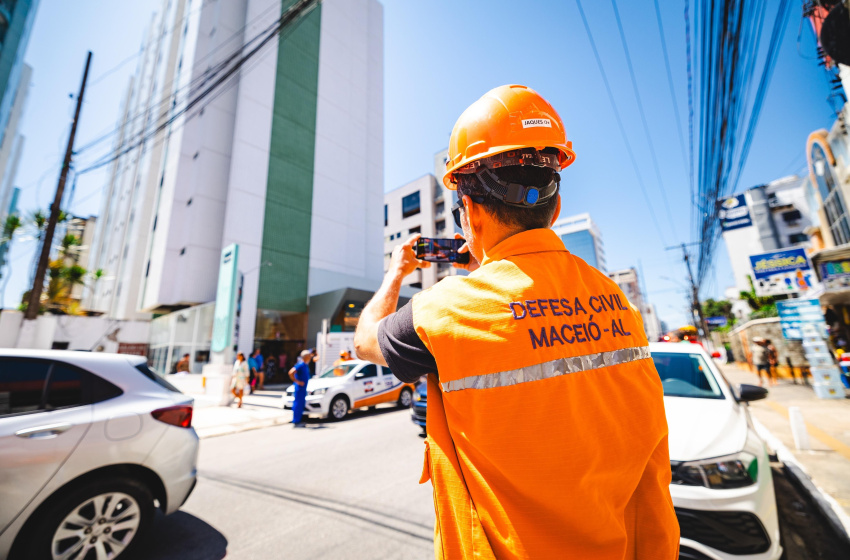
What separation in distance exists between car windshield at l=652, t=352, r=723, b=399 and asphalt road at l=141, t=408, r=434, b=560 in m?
2.85

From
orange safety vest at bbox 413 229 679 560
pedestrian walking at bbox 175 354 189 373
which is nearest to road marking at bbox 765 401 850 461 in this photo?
orange safety vest at bbox 413 229 679 560

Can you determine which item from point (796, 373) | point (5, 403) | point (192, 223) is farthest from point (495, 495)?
point (192, 223)

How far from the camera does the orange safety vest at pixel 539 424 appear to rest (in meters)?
0.80

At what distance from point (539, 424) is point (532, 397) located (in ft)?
0.21

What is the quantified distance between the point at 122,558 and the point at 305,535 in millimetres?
1409

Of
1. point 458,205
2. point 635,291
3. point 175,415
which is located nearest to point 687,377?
point 458,205

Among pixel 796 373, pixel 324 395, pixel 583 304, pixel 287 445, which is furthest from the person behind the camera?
pixel 796 373

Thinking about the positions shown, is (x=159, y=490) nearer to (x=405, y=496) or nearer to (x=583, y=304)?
(x=405, y=496)

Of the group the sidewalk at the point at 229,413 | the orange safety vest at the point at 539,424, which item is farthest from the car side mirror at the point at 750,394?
the sidewalk at the point at 229,413

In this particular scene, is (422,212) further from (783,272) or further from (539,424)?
(539,424)

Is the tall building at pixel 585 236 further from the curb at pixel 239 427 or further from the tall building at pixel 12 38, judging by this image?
the tall building at pixel 12 38

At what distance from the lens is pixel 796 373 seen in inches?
603

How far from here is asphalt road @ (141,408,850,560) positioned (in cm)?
312

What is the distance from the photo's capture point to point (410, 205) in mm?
50469
